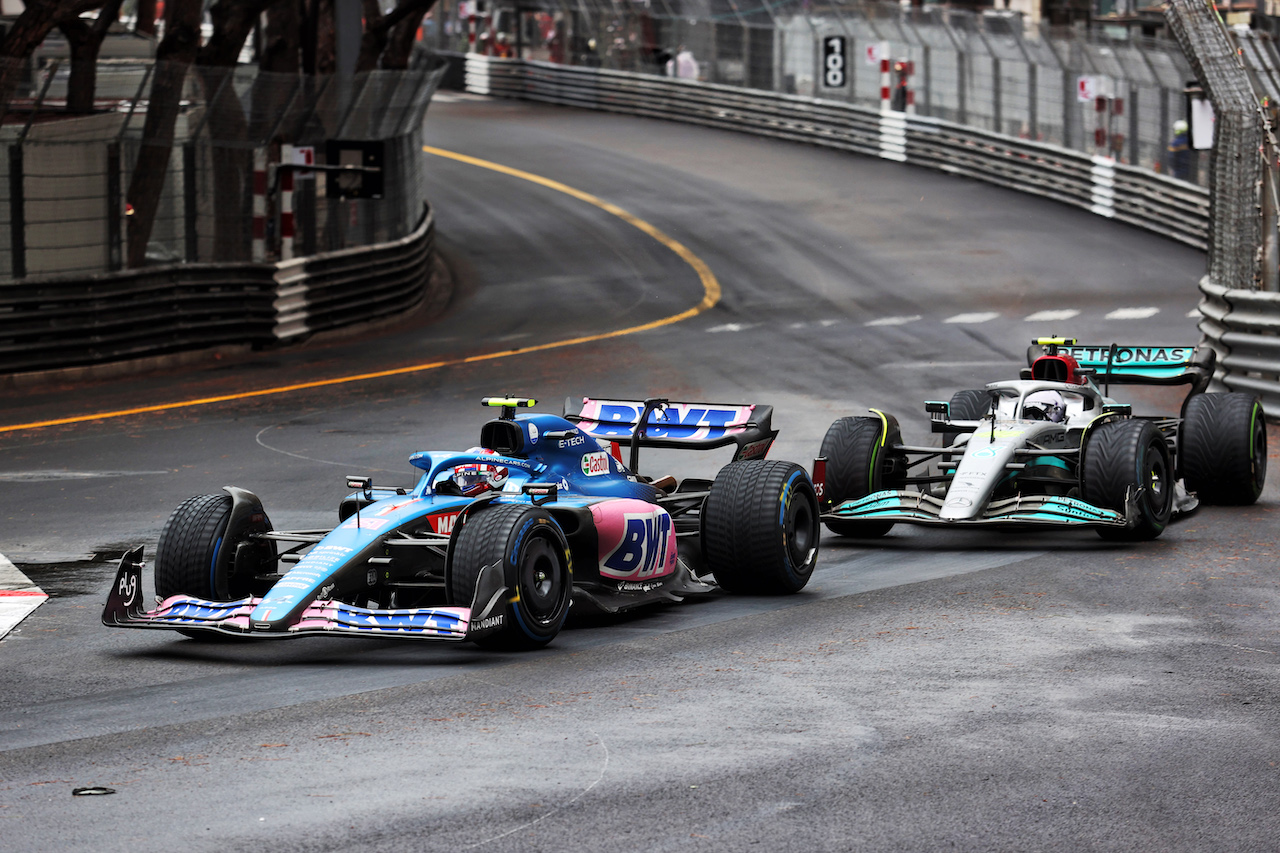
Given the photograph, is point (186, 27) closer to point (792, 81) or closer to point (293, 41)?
point (293, 41)

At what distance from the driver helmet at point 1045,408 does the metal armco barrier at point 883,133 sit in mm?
20000

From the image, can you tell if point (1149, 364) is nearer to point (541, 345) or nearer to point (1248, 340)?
point (1248, 340)

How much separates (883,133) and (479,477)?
1299 inches

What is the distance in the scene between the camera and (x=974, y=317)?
2619 centimetres

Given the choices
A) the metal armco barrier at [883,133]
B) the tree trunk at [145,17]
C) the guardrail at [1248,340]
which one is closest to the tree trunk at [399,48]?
the tree trunk at [145,17]

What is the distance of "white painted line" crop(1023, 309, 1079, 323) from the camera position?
25812mm

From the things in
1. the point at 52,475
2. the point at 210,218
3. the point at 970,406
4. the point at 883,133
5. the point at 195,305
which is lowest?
the point at 52,475

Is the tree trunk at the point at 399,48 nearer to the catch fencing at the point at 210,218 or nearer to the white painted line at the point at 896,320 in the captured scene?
the catch fencing at the point at 210,218

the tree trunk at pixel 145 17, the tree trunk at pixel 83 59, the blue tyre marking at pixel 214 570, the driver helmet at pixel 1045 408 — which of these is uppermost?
the tree trunk at pixel 145 17

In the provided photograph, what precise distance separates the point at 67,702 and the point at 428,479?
7.95 ft

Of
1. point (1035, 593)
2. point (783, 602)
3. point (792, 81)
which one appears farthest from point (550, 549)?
point (792, 81)

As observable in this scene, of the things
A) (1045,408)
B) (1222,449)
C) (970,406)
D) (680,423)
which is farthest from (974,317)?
(680,423)

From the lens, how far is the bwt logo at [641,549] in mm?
9998

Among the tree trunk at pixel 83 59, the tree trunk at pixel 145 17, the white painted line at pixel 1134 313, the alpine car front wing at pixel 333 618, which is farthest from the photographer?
the tree trunk at pixel 145 17
